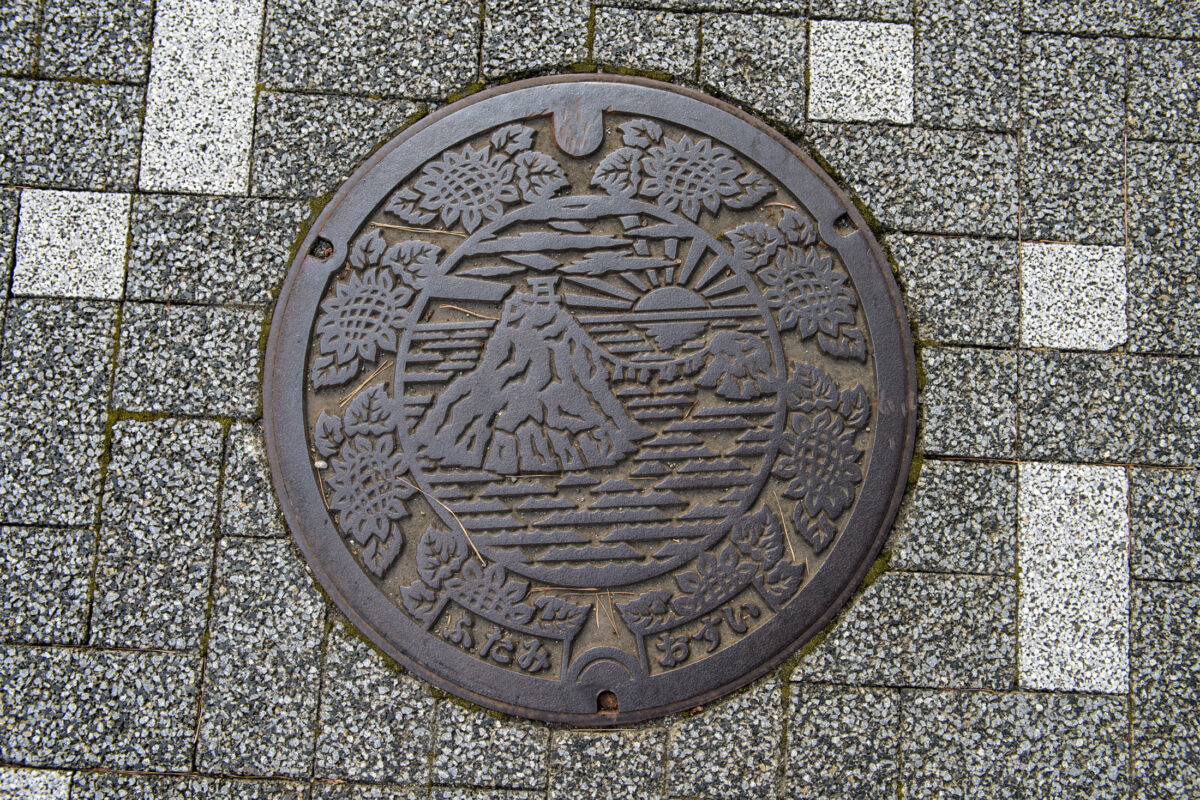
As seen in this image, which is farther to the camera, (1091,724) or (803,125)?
(803,125)

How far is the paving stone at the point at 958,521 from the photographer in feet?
7.41

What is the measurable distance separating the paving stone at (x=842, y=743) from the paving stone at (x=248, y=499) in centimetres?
155

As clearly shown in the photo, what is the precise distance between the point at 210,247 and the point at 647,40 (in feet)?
4.69

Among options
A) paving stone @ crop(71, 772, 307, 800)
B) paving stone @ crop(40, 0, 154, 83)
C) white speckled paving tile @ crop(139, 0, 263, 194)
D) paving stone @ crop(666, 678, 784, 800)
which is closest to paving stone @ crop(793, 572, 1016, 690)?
paving stone @ crop(666, 678, 784, 800)

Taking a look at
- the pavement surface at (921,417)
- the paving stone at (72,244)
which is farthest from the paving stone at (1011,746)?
the paving stone at (72,244)

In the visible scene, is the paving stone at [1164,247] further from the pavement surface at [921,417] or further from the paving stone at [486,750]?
the paving stone at [486,750]

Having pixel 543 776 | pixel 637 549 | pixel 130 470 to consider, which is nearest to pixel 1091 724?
pixel 637 549

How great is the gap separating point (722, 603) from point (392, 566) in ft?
3.01

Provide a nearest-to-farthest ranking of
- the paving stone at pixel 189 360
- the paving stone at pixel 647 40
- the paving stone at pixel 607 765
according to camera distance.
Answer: the paving stone at pixel 607 765 → the paving stone at pixel 189 360 → the paving stone at pixel 647 40

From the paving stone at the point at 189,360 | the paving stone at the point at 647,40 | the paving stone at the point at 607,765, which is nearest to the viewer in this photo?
the paving stone at the point at 607,765

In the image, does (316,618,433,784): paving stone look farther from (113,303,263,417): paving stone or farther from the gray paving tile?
the gray paving tile

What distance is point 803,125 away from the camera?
2.37 meters

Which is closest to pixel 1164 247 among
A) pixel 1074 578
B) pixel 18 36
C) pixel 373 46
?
pixel 1074 578

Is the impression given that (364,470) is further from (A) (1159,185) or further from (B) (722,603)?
(A) (1159,185)
